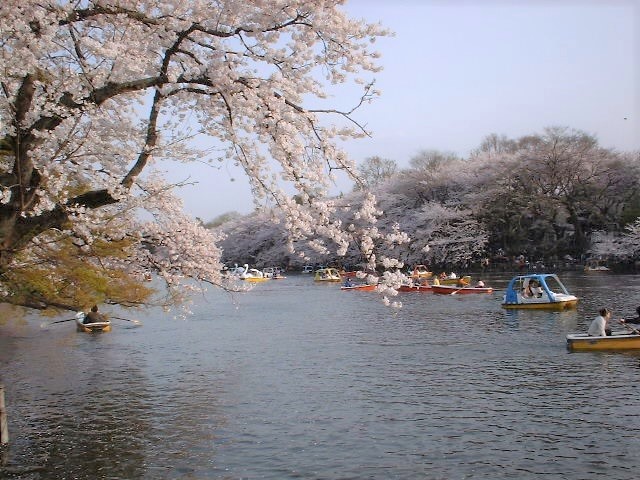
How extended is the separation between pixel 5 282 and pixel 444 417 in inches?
378

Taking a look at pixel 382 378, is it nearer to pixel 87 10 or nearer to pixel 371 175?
pixel 87 10

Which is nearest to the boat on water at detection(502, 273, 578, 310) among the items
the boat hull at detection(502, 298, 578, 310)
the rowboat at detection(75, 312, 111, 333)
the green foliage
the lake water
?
the boat hull at detection(502, 298, 578, 310)

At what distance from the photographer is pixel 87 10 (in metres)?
7.36

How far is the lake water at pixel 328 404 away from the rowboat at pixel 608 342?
0.29 m

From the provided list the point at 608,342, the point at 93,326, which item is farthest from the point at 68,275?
the point at 608,342

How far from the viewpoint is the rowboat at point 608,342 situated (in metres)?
16.6

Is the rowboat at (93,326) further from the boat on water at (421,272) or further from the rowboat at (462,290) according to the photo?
the boat on water at (421,272)

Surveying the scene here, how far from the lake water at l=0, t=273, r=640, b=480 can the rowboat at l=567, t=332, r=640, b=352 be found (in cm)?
29

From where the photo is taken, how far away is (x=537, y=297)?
91.2 ft

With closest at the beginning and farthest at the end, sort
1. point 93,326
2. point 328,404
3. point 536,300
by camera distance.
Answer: point 328,404 < point 93,326 < point 536,300

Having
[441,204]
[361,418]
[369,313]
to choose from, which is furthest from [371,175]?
[361,418]

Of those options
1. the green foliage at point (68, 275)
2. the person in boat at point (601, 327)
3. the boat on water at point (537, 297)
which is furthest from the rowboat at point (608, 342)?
the green foliage at point (68, 275)

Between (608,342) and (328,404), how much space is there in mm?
8296

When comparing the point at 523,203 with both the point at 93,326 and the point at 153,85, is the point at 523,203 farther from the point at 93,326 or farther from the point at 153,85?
the point at 153,85
